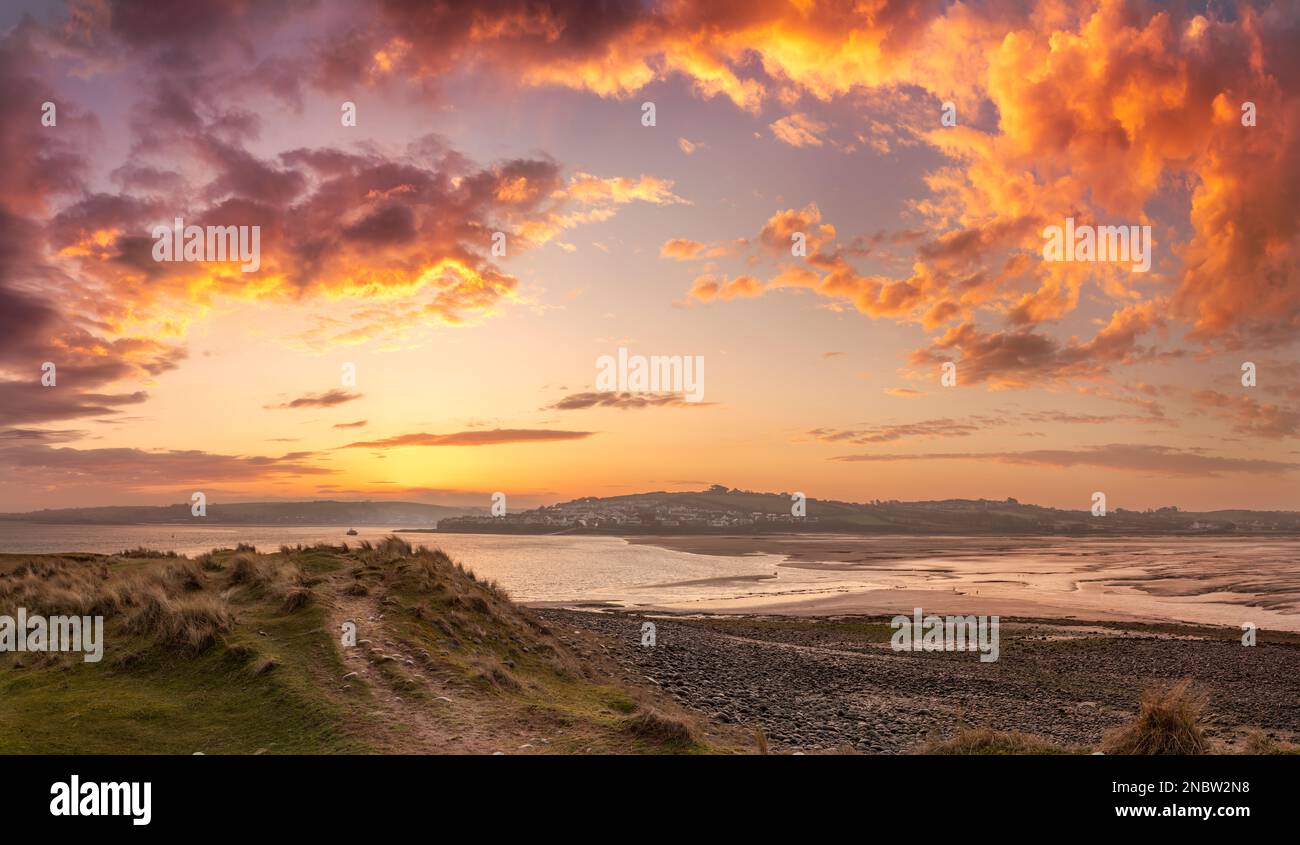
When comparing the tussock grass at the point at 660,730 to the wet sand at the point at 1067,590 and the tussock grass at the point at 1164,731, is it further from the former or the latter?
the wet sand at the point at 1067,590

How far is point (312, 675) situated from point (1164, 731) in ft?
50.4

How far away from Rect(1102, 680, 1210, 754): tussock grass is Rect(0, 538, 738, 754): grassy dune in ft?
21.7

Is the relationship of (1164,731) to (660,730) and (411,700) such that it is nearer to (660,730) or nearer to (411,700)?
(660,730)

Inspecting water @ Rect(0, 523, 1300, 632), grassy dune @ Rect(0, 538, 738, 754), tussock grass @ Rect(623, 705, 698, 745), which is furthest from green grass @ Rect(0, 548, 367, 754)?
water @ Rect(0, 523, 1300, 632)

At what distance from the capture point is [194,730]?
40.0 ft

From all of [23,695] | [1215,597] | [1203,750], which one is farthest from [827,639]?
[1215,597]

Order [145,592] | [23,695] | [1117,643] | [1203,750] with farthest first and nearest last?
[1117,643] → [145,592] → [23,695] → [1203,750]

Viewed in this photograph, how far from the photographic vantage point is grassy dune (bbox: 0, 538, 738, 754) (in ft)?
38.4

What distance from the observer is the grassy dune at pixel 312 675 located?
38.4 ft

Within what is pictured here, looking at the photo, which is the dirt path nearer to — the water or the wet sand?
the water

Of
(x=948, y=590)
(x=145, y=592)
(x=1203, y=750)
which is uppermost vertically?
(x=145, y=592)
